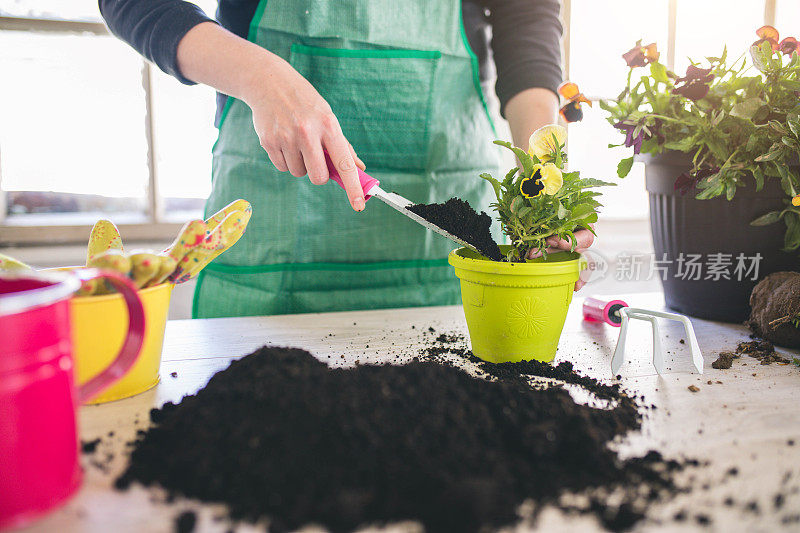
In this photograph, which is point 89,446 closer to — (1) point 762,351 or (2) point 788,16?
(1) point 762,351

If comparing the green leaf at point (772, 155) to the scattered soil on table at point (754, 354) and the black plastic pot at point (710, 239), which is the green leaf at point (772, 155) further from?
the scattered soil on table at point (754, 354)

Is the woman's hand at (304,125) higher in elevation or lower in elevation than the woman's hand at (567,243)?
higher

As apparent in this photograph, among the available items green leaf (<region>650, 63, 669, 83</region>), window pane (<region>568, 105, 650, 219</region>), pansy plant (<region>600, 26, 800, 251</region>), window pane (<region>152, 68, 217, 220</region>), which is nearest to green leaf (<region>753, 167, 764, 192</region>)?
pansy plant (<region>600, 26, 800, 251</region>)

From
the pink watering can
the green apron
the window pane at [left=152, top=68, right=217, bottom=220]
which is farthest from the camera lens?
the window pane at [left=152, top=68, right=217, bottom=220]

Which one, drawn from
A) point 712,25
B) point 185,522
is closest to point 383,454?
point 185,522

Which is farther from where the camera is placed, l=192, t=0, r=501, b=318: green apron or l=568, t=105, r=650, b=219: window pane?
l=568, t=105, r=650, b=219: window pane

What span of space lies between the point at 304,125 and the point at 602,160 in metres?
1.98

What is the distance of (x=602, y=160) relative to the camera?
2521 mm

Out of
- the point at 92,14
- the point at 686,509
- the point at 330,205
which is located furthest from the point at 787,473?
the point at 92,14

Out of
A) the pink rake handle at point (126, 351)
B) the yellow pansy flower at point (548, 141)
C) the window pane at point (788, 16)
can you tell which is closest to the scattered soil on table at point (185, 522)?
the pink rake handle at point (126, 351)

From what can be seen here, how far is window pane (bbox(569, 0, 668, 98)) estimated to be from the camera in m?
2.36

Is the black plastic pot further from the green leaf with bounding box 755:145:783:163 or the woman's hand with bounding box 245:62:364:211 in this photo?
the woman's hand with bounding box 245:62:364:211

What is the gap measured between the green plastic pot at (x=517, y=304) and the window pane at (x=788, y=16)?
2513mm

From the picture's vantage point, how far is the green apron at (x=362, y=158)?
111cm
